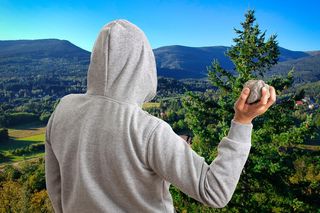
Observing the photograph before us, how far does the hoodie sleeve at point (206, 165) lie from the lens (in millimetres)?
1299

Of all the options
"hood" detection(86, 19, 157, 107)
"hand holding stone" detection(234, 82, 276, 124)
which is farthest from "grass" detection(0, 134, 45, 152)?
"hand holding stone" detection(234, 82, 276, 124)

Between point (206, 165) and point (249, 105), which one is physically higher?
point (249, 105)

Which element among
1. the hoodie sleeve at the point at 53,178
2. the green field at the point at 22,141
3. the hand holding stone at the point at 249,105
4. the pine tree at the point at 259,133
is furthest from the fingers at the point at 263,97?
the green field at the point at 22,141

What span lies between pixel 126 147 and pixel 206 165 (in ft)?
1.12

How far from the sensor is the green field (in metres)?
89.5

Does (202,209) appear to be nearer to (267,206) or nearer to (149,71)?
(267,206)

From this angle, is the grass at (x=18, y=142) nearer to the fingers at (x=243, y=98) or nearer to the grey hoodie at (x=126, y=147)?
the grey hoodie at (x=126, y=147)

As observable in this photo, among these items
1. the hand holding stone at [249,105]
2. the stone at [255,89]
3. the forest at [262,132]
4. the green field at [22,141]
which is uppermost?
the stone at [255,89]

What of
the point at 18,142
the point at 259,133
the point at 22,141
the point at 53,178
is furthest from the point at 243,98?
the point at 22,141

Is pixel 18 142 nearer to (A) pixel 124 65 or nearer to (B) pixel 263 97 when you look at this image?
(A) pixel 124 65

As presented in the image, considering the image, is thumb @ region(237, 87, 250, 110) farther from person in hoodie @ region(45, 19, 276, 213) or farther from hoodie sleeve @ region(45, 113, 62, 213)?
hoodie sleeve @ region(45, 113, 62, 213)

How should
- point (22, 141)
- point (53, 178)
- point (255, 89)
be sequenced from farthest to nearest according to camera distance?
point (22, 141) → point (53, 178) → point (255, 89)

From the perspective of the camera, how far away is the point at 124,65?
155 centimetres

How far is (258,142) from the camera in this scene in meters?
11.6
